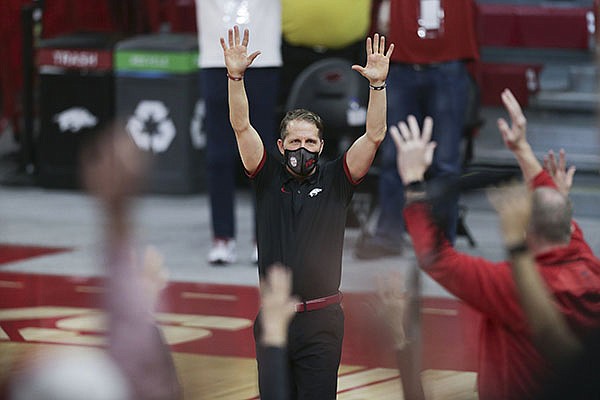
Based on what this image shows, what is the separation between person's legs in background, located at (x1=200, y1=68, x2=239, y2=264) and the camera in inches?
368

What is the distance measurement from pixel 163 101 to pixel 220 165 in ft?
9.18

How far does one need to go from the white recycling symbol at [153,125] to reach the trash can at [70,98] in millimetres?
344

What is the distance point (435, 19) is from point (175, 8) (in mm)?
5481

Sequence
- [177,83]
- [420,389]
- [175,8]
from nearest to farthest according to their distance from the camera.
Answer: [420,389] → [177,83] → [175,8]

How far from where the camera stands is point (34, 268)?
32.0ft

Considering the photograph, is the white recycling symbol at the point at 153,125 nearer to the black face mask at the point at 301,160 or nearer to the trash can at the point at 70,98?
the trash can at the point at 70,98

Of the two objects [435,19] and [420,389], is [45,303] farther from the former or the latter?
[420,389]

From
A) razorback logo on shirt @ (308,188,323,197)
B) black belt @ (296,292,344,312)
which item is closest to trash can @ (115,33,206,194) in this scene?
razorback logo on shirt @ (308,188,323,197)


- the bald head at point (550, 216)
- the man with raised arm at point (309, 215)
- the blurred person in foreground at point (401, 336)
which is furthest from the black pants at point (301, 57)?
the blurred person in foreground at point (401, 336)

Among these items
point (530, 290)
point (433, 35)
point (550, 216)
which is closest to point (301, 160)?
point (550, 216)

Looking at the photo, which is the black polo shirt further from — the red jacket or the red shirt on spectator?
the red shirt on spectator

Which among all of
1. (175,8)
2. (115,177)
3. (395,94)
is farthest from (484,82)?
(115,177)

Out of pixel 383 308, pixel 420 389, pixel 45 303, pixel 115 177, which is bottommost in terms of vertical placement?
pixel 45 303

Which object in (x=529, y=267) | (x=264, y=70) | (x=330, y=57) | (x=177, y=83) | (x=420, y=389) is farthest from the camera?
(x=177, y=83)
